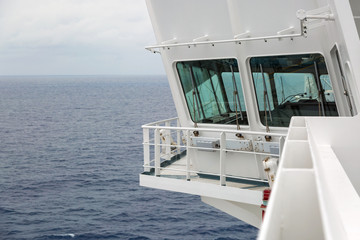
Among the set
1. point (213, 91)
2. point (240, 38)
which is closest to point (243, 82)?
point (213, 91)

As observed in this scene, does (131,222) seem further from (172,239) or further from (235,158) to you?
(235,158)

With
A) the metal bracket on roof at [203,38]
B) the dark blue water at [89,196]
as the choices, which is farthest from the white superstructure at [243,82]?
the dark blue water at [89,196]

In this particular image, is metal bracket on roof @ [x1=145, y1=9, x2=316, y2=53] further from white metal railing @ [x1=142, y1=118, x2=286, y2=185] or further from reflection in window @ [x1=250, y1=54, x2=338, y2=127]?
white metal railing @ [x1=142, y1=118, x2=286, y2=185]

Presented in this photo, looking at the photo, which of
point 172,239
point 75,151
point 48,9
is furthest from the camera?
point 48,9

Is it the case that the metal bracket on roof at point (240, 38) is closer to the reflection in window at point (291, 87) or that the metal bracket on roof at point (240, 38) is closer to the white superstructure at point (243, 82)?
the white superstructure at point (243, 82)

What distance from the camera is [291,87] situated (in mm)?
7621

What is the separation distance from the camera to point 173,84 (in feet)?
28.4

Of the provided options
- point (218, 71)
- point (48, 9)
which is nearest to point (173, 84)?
point (218, 71)

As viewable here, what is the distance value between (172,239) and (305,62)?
750 inches

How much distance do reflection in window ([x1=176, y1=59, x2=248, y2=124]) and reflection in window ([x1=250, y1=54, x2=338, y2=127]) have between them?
405 millimetres

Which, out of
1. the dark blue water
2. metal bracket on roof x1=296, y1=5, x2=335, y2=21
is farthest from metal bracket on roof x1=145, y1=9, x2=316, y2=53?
the dark blue water

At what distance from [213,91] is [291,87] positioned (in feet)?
4.85

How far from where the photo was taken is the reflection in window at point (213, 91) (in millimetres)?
8102

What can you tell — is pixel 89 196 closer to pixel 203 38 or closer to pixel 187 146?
pixel 187 146
